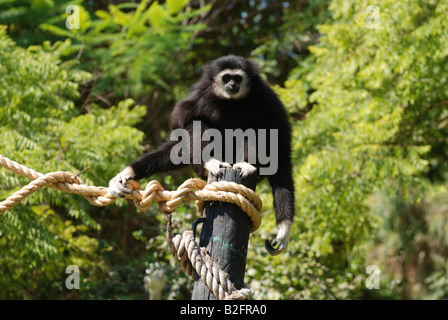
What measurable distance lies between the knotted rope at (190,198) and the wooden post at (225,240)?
45 mm

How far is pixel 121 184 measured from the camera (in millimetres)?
2924

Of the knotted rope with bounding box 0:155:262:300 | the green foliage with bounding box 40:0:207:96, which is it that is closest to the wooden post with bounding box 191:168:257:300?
the knotted rope with bounding box 0:155:262:300

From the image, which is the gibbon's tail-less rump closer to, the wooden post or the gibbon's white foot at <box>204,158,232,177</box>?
the gibbon's white foot at <box>204,158,232,177</box>

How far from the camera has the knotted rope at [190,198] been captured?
2.13 m

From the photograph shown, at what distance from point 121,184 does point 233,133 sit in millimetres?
1232

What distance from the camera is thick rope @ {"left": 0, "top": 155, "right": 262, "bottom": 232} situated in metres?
2.31

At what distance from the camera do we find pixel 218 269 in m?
2.16

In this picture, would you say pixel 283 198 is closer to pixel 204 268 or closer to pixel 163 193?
pixel 163 193

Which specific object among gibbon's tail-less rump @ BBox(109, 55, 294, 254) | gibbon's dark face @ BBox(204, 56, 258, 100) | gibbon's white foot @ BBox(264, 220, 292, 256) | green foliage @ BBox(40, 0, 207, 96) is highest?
green foliage @ BBox(40, 0, 207, 96)

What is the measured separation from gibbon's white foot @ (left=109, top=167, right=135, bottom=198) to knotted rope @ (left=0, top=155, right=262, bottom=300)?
0.13 feet
